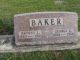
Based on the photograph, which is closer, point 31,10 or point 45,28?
point 45,28

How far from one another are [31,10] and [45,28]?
1.77 m

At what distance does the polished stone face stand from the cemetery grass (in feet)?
0.81

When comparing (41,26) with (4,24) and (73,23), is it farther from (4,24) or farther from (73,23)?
(4,24)

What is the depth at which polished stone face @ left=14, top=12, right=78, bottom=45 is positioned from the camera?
6.54m

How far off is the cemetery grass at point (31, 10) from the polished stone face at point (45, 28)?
25 centimetres

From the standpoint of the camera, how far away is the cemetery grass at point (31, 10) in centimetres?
636

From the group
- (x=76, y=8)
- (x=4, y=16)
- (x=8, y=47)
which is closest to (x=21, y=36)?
(x=8, y=47)

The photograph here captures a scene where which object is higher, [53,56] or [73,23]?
[73,23]

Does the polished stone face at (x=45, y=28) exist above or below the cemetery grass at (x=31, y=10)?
above

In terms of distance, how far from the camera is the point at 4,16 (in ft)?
26.3

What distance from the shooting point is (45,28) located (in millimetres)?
6582

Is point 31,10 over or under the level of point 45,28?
under

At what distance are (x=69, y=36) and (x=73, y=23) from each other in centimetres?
24

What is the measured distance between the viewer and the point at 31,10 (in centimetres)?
829
